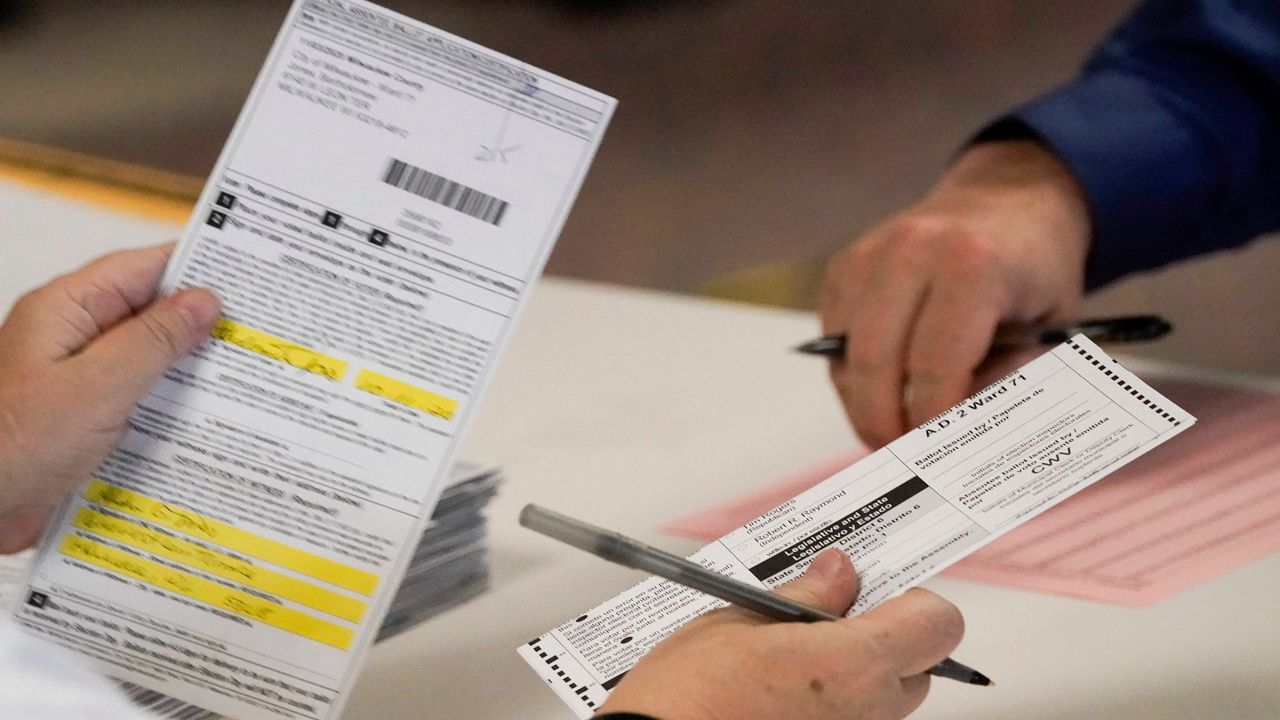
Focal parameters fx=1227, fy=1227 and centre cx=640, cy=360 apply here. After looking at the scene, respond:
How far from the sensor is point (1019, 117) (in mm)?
850

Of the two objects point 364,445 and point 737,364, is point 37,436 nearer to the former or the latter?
point 364,445

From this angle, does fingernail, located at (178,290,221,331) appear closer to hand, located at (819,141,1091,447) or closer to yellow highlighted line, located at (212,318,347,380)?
yellow highlighted line, located at (212,318,347,380)

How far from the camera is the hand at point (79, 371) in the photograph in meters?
0.54

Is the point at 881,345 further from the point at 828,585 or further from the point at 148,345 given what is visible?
the point at 148,345

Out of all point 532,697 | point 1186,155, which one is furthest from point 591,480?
point 1186,155

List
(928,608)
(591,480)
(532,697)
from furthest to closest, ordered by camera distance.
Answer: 1. (591,480)
2. (532,697)
3. (928,608)

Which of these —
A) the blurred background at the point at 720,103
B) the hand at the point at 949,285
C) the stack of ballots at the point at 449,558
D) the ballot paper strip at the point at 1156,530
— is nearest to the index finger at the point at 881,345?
the hand at the point at 949,285

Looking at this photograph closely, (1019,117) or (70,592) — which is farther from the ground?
(1019,117)

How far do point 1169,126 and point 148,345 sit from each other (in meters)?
0.69

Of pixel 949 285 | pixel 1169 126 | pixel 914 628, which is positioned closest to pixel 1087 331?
pixel 949 285

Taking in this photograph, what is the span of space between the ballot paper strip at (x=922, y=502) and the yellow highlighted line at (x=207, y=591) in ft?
0.32

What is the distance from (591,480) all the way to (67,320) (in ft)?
1.14

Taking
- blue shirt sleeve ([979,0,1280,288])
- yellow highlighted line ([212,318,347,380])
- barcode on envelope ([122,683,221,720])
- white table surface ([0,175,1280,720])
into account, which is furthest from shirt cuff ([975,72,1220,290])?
barcode on envelope ([122,683,221,720])

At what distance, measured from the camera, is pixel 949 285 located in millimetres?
729
